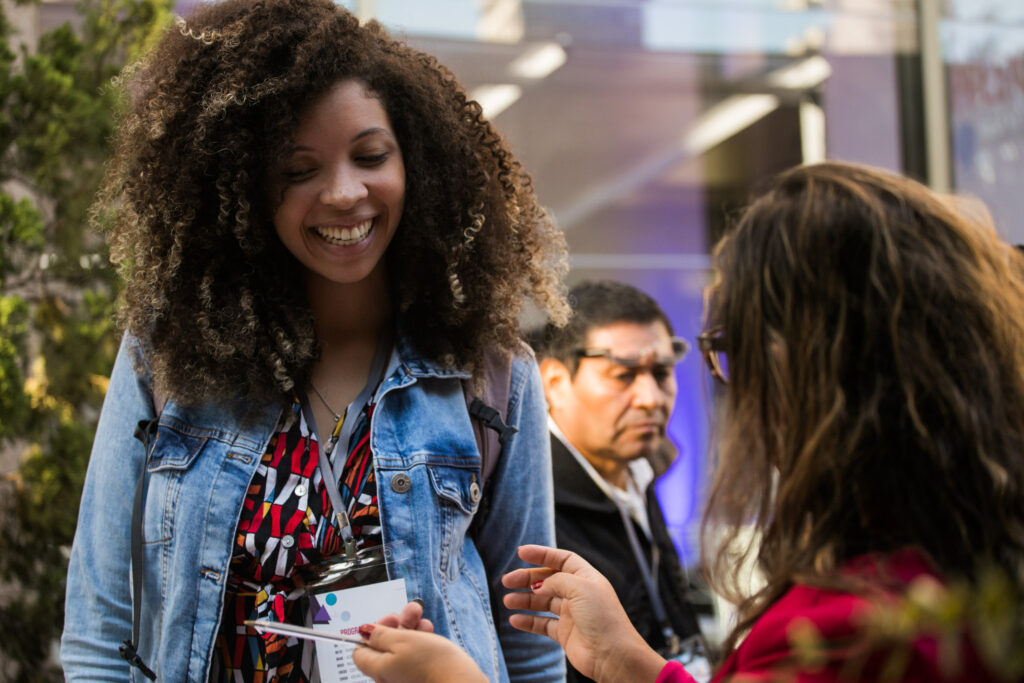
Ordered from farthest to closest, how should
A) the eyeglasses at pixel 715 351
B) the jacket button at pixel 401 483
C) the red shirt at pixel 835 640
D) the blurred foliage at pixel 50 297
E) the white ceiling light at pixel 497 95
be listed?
1. the white ceiling light at pixel 497 95
2. the blurred foliage at pixel 50 297
3. the jacket button at pixel 401 483
4. the eyeglasses at pixel 715 351
5. the red shirt at pixel 835 640

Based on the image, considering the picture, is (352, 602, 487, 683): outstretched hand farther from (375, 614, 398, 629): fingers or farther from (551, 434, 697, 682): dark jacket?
(551, 434, 697, 682): dark jacket

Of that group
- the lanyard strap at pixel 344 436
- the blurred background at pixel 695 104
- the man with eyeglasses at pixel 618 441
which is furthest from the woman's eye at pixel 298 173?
the blurred background at pixel 695 104

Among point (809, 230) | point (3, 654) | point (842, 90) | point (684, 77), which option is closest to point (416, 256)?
point (809, 230)

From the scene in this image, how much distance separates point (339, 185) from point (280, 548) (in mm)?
627

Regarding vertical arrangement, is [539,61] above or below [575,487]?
above

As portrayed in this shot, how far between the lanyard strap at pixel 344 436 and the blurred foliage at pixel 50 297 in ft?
5.57

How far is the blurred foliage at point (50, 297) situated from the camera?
3.14 m

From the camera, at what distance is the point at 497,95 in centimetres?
533

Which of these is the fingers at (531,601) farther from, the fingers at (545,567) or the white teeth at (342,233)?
the white teeth at (342,233)

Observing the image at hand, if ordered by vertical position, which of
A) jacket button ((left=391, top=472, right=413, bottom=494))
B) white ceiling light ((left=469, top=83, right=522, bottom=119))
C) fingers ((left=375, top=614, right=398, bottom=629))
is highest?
white ceiling light ((left=469, top=83, right=522, bottom=119))

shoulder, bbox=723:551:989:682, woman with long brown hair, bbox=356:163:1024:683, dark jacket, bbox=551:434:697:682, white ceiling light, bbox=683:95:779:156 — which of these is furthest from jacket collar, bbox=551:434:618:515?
white ceiling light, bbox=683:95:779:156

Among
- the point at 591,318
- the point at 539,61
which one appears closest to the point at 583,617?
the point at 591,318

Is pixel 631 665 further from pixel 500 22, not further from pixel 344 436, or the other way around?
pixel 500 22

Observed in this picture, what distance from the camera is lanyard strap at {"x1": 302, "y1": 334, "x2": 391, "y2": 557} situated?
166 cm
